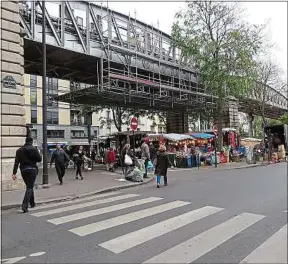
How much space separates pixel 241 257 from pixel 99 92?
19973 millimetres

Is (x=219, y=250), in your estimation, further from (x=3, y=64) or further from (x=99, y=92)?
(x=99, y=92)

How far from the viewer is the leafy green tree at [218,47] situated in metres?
30.4

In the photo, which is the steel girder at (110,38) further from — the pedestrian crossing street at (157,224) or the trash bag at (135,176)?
the pedestrian crossing street at (157,224)

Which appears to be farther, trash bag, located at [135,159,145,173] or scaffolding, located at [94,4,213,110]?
scaffolding, located at [94,4,213,110]

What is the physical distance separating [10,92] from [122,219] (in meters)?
8.12

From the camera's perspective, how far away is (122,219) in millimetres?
8203

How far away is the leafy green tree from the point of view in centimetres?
3038

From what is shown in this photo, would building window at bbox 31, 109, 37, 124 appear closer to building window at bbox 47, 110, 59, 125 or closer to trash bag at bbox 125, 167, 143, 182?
building window at bbox 47, 110, 59, 125

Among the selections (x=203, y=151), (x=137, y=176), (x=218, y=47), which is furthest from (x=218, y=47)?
(x=137, y=176)

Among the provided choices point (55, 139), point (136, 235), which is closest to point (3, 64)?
point (136, 235)

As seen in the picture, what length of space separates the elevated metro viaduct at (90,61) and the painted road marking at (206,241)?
8948 mm

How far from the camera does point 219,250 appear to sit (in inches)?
222

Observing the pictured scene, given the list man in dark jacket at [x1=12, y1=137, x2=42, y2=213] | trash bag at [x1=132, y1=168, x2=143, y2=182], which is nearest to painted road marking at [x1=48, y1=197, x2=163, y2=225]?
man in dark jacket at [x1=12, y1=137, x2=42, y2=213]

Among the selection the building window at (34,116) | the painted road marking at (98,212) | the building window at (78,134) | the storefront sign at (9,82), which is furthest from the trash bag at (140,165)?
the building window at (78,134)
